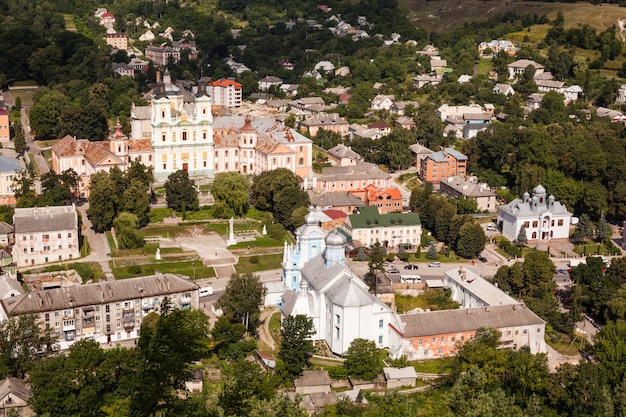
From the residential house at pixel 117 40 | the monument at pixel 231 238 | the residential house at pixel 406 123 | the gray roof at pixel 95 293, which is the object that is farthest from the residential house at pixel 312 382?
the residential house at pixel 117 40

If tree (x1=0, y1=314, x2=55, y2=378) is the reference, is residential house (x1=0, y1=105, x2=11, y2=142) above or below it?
above

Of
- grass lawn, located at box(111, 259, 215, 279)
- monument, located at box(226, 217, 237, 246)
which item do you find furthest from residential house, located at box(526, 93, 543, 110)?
grass lawn, located at box(111, 259, 215, 279)

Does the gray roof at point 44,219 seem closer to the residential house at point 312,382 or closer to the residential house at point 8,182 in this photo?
the residential house at point 8,182

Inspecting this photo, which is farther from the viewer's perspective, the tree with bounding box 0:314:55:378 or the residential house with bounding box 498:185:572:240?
the residential house with bounding box 498:185:572:240

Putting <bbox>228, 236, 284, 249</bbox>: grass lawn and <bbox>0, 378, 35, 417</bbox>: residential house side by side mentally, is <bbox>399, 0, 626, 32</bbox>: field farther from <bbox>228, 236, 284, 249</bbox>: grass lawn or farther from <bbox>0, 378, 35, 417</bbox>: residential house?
<bbox>0, 378, 35, 417</bbox>: residential house

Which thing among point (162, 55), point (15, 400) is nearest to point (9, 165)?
point (15, 400)
